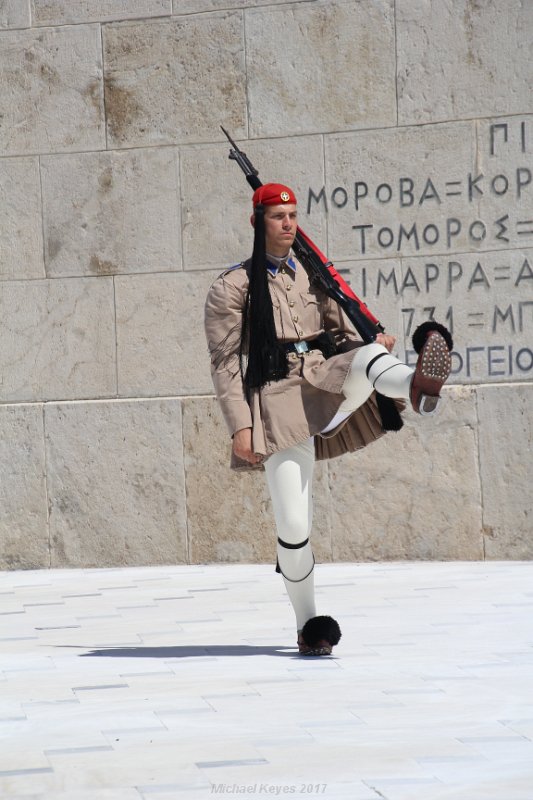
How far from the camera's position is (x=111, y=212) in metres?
9.09

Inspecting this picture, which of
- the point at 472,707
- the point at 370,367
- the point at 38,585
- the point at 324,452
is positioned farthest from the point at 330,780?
the point at 38,585

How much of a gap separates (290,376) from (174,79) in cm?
387

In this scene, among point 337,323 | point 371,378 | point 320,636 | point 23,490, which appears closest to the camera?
point 371,378

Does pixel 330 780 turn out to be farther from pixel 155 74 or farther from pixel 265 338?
pixel 155 74

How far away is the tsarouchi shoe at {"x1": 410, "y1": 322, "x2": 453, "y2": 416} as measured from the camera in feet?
16.6

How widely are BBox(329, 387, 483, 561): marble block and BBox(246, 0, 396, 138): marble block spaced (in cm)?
188

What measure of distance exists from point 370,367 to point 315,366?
1.24 feet

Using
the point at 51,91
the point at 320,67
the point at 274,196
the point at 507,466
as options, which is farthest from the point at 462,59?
the point at 274,196

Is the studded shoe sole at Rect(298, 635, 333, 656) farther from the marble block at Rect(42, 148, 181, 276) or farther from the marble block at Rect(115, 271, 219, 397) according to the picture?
the marble block at Rect(42, 148, 181, 276)

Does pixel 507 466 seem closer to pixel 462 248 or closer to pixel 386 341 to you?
pixel 462 248

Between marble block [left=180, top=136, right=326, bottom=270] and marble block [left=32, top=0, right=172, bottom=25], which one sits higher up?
marble block [left=32, top=0, right=172, bottom=25]

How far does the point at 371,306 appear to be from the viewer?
8773 millimetres

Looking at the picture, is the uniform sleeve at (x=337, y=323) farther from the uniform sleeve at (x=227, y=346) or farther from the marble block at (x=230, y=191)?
the marble block at (x=230, y=191)

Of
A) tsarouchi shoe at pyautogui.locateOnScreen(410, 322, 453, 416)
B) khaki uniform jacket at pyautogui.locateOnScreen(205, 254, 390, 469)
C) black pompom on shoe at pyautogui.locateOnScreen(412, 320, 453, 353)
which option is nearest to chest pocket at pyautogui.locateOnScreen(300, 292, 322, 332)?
khaki uniform jacket at pyautogui.locateOnScreen(205, 254, 390, 469)
